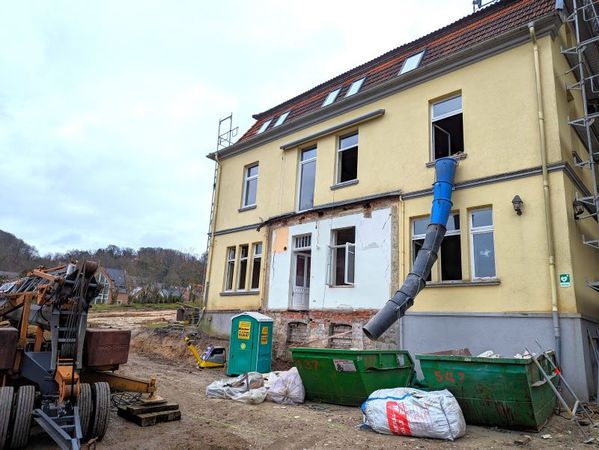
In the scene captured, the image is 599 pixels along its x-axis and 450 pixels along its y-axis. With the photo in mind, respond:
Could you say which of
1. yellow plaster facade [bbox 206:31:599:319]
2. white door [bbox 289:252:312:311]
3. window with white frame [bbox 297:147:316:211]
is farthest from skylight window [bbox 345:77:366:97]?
white door [bbox 289:252:312:311]

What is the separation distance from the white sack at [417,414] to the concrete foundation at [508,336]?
339 cm

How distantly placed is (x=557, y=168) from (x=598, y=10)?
21.7 ft

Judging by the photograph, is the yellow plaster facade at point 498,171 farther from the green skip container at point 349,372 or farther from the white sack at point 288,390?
the white sack at point 288,390

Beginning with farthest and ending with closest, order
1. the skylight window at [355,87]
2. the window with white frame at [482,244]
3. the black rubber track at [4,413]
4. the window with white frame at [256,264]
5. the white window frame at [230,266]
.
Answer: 1. the white window frame at [230,266]
2. the window with white frame at [256,264]
3. the skylight window at [355,87]
4. the window with white frame at [482,244]
5. the black rubber track at [4,413]

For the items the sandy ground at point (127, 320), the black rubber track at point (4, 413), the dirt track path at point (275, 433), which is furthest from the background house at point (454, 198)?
the sandy ground at point (127, 320)

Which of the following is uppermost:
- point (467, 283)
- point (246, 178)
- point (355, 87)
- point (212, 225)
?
point (355, 87)

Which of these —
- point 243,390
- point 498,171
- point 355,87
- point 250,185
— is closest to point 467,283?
point 498,171

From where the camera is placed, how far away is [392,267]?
12.4 metres

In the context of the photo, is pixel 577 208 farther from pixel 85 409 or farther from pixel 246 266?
pixel 246 266

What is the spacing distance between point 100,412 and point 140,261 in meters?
66.9

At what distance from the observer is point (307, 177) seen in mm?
16078

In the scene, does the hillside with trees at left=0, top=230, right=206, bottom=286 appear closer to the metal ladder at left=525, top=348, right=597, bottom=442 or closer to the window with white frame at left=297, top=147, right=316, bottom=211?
the window with white frame at left=297, top=147, right=316, bottom=211

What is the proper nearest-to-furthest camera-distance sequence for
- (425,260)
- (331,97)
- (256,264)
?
1. (425,260)
2. (331,97)
3. (256,264)

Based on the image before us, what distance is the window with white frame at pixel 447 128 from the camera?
41.0ft
